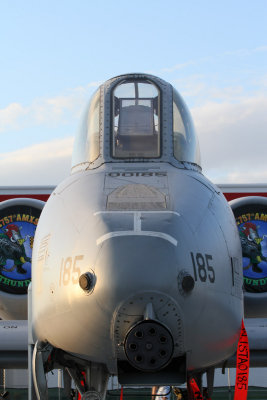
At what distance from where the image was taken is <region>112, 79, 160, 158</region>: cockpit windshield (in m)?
6.68

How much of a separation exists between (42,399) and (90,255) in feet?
4.60

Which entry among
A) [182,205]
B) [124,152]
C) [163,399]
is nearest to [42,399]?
[182,205]

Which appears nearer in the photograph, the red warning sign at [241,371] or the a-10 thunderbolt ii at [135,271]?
the a-10 thunderbolt ii at [135,271]

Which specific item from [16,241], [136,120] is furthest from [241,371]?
[16,241]

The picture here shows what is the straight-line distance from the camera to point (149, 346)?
15.5 ft

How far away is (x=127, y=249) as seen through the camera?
491cm

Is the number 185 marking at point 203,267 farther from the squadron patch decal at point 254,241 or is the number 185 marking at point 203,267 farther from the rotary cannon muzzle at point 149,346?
the squadron patch decal at point 254,241

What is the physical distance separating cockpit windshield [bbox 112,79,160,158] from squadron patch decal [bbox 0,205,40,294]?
1872 millimetres

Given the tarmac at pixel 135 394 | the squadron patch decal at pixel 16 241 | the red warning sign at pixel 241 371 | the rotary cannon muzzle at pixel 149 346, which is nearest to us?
the rotary cannon muzzle at pixel 149 346

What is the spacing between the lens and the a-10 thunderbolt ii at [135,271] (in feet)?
15.8

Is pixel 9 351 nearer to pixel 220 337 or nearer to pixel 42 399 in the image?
pixel 42 399

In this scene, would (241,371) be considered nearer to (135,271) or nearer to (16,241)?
(135,271)

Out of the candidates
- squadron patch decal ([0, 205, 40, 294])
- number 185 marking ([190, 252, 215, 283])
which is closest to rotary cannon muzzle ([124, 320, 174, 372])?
number 185 marking ([190, 252, 215, 283])

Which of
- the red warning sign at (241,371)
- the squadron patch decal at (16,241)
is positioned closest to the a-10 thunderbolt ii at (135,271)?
the red warning sign at (241,371)
